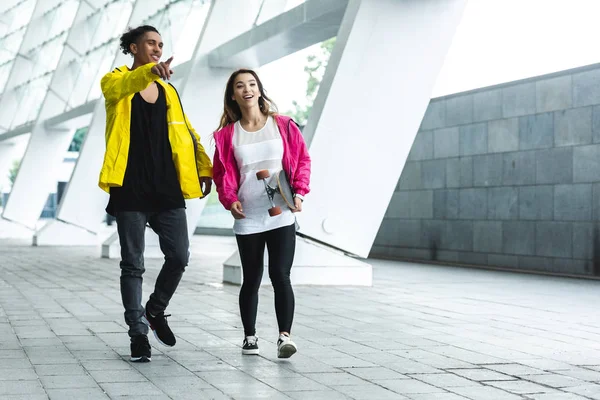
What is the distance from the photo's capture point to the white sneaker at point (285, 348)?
489 centimetres

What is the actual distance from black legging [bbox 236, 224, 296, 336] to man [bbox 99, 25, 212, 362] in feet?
1.16

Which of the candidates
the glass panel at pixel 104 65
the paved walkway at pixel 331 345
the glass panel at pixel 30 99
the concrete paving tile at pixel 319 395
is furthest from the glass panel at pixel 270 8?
the glass panel at pixel 30 99

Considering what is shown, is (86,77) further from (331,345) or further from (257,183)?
(257,183)

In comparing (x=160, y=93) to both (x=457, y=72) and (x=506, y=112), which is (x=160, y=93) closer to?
(x=506, y=112)

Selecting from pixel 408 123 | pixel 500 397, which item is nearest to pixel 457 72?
pixel 408 123

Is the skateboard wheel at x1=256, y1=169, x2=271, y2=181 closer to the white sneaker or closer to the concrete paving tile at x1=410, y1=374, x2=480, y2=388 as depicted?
the white sneaker

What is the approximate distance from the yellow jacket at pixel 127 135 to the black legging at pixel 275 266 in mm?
401

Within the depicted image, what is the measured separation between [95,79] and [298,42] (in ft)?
41.6

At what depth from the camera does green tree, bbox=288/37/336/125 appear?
16.5m

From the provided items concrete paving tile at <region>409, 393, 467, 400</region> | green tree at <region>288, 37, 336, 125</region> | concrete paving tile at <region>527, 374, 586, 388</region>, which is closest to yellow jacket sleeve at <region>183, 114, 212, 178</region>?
concrete paving tile at <region>409, 393, 467, 400</region>

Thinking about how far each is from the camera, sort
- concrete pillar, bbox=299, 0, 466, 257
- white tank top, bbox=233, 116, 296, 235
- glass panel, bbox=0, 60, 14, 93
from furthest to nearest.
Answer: glass panel, bbox=0, 60, 14, 93
concrete pillar, bbox=299, 0, 466, 257
white tank top, bbox=233, 116, 296, 235

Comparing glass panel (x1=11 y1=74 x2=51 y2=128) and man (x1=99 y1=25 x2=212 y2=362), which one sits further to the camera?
glass panel (x1=11 y1=74 x2=51 y2=128)

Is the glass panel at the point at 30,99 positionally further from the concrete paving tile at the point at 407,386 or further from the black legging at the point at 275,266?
the concrete paving tile at the point at 407,386

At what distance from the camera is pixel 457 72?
46.6ft
